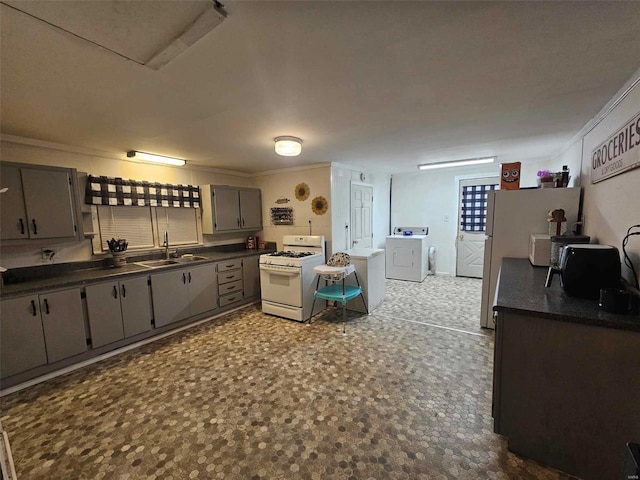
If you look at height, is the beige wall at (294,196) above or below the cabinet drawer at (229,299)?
above

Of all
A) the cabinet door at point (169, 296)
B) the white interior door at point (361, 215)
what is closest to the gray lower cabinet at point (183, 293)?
the cabinet door at point (169, 296)

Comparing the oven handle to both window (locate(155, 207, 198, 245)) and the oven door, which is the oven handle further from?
window (locate(155, 207, 198, 245))

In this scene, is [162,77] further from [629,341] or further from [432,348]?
[432,348]

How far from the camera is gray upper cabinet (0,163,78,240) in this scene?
2.35 meters

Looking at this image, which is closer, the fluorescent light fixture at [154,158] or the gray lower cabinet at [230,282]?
the fluorescent light fixture at [154,158]

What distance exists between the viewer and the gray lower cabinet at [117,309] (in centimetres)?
261

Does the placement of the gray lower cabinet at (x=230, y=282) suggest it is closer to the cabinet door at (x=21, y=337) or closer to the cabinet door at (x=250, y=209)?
the cabinet door at (x=250, y=209)

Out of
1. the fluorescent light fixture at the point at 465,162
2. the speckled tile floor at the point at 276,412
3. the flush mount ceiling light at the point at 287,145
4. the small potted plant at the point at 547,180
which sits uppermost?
the fluorescent light fixture at the point at 465,162

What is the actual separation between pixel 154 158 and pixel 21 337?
2316 millimetres

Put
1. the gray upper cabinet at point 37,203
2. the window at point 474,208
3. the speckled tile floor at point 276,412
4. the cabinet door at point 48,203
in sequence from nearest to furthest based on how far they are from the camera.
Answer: the speckled tile floor at point 276,412 → the gray upper cabinet at point 37,203 → the cabinet door at point 48,203 → the window at point 474,208

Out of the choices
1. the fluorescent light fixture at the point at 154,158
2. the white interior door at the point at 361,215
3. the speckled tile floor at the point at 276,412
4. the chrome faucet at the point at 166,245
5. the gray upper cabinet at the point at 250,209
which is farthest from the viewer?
the white interior door at the point at 361,215

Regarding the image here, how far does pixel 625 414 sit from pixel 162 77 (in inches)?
117

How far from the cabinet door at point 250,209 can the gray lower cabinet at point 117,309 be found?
Answer: 1934 millimetres

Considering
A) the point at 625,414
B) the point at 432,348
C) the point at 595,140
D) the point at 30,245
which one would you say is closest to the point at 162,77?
the point at 30,245
